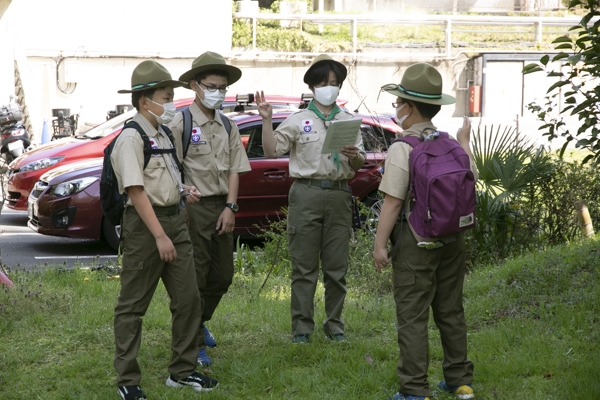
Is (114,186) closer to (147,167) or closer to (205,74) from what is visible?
(147,167)

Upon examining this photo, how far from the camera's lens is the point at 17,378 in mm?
4848

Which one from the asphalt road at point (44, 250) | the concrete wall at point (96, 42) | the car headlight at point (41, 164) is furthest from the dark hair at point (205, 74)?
the concrete wall at point (96, 42)

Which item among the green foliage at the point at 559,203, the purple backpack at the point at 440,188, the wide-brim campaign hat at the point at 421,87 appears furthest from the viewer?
the green foliage at the point at 559,203

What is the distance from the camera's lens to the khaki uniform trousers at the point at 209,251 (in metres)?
5.11

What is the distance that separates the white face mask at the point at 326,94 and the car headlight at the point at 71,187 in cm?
439

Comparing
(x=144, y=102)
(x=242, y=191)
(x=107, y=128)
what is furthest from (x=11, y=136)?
(x=144, y=102)

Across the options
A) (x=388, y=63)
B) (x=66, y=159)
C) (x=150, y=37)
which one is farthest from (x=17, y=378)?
(x=388, y=63)

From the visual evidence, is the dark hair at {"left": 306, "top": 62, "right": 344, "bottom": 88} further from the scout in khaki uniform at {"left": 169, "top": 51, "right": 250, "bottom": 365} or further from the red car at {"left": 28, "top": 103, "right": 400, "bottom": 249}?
the red car at {"left": 28, "top": 103, "right": 400, "bottom": 249}

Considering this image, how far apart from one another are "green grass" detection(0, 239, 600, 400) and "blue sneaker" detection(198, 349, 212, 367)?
0.08m

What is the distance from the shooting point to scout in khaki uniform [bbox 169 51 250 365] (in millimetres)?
5105

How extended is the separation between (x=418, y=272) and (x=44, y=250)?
21.4ft

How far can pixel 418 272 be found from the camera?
169 inches

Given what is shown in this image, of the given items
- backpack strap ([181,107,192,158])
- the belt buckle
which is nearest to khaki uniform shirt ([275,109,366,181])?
backpack strap ([181,107,192,158])

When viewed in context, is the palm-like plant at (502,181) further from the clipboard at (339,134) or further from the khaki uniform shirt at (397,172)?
the khaki uniform shirt at (397,172)
